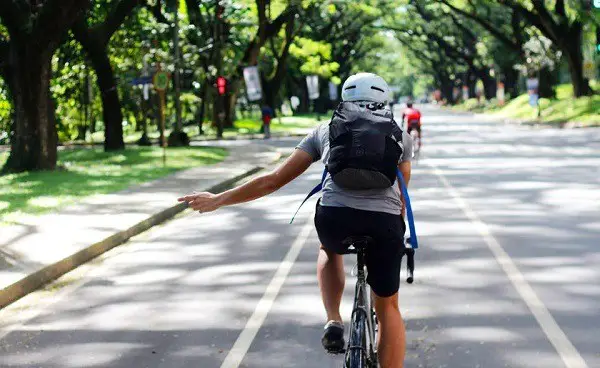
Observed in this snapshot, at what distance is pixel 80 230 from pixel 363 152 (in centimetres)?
1011

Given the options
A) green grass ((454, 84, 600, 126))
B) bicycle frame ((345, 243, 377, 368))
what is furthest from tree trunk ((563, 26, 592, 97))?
bicycle frame ((345, 243, 377, 368))

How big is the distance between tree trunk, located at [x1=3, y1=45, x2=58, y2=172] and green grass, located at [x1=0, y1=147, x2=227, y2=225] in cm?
70

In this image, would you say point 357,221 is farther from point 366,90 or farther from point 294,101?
point 294,101

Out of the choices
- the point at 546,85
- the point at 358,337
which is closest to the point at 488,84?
the point at 546,85

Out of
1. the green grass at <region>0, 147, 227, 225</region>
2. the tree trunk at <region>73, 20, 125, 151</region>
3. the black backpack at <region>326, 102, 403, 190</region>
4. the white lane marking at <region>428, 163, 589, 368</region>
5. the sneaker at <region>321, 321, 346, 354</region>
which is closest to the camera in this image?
the black backpack at <region>326, 102, 403, 190</region>

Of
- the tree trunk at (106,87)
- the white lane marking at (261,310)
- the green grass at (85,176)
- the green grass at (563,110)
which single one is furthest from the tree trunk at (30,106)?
the green grass at (563,110)

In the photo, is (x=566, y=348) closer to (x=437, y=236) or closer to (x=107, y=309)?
(x=107, y=309)

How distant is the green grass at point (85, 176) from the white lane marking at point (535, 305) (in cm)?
714

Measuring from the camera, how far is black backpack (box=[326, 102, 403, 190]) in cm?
532

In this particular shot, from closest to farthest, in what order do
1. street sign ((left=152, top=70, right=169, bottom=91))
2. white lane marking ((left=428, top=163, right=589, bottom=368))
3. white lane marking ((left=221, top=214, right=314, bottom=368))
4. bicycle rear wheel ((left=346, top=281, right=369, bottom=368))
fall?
bicycle rear wheel ((left=346, top=281, right=369, bottom=368)), white lane marking ((left=428, top=163, right=589, bottom=368)), white lane marking ((left=221, top=214, right=314, bottom=368)), street sign ((left=152, top=70, right=169, bottom=91))

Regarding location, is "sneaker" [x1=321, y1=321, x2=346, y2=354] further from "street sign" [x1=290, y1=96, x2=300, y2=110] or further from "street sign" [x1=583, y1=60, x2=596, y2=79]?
"street sign" [x1=290, y1=96, x2=300, y2=110]

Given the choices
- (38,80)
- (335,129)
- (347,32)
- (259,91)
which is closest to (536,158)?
(38,80)

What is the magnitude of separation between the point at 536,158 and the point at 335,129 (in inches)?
941

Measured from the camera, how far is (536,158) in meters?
28.6
